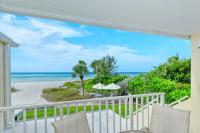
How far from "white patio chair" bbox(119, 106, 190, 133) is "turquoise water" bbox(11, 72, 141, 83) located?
364 inches

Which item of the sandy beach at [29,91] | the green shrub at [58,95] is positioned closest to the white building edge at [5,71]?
the sandy beach at [29,91]

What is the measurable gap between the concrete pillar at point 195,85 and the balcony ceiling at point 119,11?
0.66 metres

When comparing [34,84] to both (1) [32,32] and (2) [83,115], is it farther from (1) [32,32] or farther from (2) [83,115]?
(2) [83,115]

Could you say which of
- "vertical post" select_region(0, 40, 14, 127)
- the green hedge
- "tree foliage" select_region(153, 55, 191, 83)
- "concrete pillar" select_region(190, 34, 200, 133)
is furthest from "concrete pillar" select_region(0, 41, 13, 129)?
"tree foliage" select_region(153, 55, 191, 83)

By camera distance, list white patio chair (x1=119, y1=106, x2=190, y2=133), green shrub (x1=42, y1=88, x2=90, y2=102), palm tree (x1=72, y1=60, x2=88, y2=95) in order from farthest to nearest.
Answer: green shrub (x1=42, y1=88, x2=90, y2=102), palm tree (x1=72, y1=60, x2=88, y2=95), white patio chair (x1=119, y1=106, x2=190, y2=133)

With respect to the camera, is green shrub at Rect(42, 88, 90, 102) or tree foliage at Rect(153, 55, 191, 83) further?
green shrub at Rect(42, 88, 90, 102)

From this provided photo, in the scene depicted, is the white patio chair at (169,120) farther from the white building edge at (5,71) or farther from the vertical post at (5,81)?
the white building edge at (5,71)

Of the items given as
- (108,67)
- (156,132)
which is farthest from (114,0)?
(108,67)

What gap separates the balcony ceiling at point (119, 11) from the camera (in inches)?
107

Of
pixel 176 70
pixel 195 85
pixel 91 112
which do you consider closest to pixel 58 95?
pixel 176 70

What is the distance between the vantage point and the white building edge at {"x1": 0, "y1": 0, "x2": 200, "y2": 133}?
272 centimetres

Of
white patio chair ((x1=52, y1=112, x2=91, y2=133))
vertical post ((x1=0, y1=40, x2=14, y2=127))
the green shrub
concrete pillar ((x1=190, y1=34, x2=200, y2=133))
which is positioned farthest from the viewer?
the green shrub

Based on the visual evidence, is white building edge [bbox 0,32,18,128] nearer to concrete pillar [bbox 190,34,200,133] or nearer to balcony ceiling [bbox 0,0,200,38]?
balcony ceiling [bbox 0,0,200,38]

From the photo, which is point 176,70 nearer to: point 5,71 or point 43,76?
point 43,76
